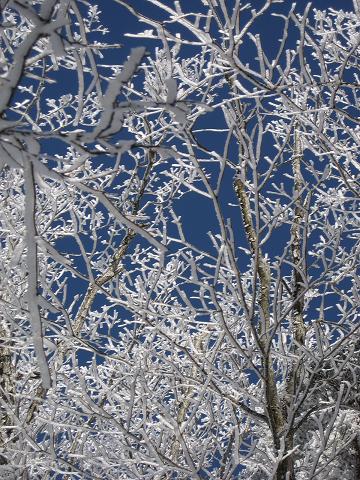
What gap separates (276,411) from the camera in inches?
152

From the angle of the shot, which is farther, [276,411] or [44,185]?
[276,411]

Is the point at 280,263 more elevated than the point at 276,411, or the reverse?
the point at 280,263

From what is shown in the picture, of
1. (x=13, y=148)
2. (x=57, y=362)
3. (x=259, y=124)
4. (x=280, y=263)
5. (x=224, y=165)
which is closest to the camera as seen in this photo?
(x=13, y=148)

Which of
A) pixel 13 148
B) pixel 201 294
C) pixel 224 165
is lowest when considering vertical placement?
pixel 201 294

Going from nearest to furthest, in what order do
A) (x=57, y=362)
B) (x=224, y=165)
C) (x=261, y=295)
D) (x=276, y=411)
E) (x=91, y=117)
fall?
(x=224, y=165) < (x=276, y=411) < (x=261, y=295) < (x=57, y=362) < (x=91, y=117)

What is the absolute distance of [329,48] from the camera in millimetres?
5363

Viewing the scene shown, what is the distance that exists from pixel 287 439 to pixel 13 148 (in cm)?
325

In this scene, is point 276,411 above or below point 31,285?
below

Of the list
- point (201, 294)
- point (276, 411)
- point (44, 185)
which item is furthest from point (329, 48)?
point (44, 185)

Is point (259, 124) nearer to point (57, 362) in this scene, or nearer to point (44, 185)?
point (44, 185)

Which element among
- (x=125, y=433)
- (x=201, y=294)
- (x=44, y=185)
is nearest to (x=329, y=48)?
(x=201, y=294)

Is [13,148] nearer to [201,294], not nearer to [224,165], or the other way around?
[224,165]

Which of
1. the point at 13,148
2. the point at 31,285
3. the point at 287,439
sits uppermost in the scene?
the point at 13,148

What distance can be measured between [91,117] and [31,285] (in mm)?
6492
